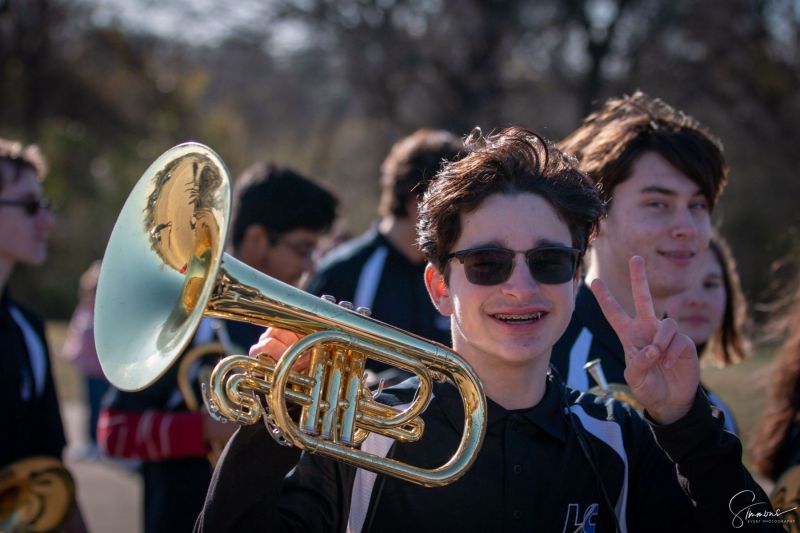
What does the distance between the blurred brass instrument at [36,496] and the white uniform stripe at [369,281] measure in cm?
145

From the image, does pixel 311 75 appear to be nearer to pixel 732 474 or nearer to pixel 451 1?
pixel 451 1

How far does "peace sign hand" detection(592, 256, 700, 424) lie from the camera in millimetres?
2295

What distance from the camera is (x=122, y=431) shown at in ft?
12.2

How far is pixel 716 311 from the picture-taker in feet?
13.0

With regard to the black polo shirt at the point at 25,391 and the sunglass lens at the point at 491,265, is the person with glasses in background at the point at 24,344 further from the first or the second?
the sunglass lens at the point at 491,265

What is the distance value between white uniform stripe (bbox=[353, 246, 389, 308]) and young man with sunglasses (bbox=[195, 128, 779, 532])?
193 cm

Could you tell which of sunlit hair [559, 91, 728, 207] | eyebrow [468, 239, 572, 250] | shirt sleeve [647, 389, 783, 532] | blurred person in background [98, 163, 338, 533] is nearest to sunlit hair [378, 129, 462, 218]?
blurred person in background [98, 163, 338, 533]

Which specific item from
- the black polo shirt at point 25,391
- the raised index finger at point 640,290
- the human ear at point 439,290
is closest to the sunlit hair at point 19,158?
the black polo shirt at point 25,391

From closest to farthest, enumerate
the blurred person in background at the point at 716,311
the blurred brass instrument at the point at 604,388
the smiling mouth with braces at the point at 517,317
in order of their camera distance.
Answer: the smiling mouth with braces at the point at 517,317
the blurred brass instrument at the point at 604,388
the blurred person in background at the point at 716,311

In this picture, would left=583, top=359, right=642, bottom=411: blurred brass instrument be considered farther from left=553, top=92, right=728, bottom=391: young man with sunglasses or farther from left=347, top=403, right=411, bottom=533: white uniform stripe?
left=347, top=403, right=411, bottom=533: white uniform stripe

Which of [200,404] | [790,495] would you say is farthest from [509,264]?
[200,404]

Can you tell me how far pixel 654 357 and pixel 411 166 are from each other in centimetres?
262

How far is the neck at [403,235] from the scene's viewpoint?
4.61 metres

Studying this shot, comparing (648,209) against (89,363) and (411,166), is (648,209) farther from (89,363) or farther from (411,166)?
(89,363)
